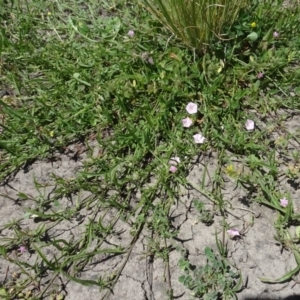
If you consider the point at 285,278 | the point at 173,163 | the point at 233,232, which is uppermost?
the point at 173,163

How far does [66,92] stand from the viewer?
2.24m

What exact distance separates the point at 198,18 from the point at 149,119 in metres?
0.51

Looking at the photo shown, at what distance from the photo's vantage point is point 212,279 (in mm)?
1729

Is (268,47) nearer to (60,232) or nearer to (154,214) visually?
(154,214)

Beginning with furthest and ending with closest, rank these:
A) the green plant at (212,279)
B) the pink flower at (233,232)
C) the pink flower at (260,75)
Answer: the pink flower at (260,75)
the pink flower at (233,232)
the green plant at (212,279)

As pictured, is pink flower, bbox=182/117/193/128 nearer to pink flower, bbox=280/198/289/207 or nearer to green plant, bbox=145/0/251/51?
green plant, bbox=145/0/251/51

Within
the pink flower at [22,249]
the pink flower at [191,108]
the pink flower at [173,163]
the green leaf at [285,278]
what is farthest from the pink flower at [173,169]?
the pink flower at [22,249]

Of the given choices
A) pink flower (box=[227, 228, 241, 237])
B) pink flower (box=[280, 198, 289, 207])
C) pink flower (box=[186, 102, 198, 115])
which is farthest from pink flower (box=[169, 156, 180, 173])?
pink flower (box=[280, 198, 289, 207])

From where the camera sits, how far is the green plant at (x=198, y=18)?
2.04m

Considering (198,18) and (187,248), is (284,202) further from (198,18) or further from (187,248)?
(198,18)

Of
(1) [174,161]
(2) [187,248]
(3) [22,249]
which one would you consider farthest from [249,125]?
(3) [22,249]

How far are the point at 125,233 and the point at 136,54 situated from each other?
0.90 m

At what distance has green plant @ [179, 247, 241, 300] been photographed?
1.70m

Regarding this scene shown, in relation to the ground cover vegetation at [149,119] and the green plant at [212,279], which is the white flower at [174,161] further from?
the green plant at [212,279]
